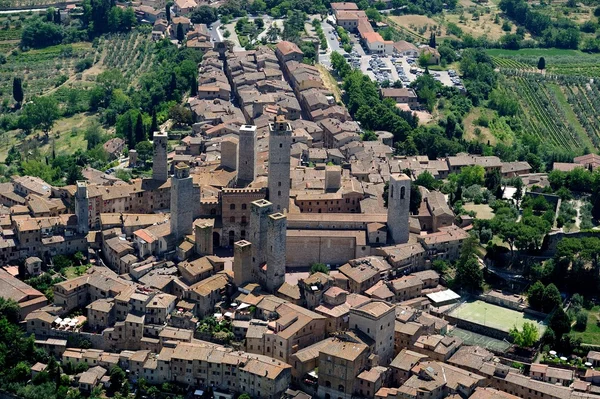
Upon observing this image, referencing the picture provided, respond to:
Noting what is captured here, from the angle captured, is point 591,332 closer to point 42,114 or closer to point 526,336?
point 526,336

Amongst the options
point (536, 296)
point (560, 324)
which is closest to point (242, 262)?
point (536, 296)

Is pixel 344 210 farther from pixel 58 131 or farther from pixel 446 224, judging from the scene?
pixel 58 131

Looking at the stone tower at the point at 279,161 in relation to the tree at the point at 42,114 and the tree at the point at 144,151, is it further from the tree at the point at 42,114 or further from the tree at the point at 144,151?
the tree at the point at 42,114

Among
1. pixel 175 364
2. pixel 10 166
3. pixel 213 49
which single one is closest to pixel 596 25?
pixel 213 49

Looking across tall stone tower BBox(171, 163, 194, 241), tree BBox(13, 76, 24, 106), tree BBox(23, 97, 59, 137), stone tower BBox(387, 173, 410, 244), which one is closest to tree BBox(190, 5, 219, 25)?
tree BBox(13, 76, 24, 106)

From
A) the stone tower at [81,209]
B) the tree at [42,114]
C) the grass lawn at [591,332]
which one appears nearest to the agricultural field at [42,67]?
the tree at [42,114]

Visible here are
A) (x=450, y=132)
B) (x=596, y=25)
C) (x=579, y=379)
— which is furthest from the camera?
(x=596, y=25)

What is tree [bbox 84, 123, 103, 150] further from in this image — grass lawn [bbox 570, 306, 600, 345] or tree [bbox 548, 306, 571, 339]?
grass lawn [bbox 570, 306, 600, 345]
